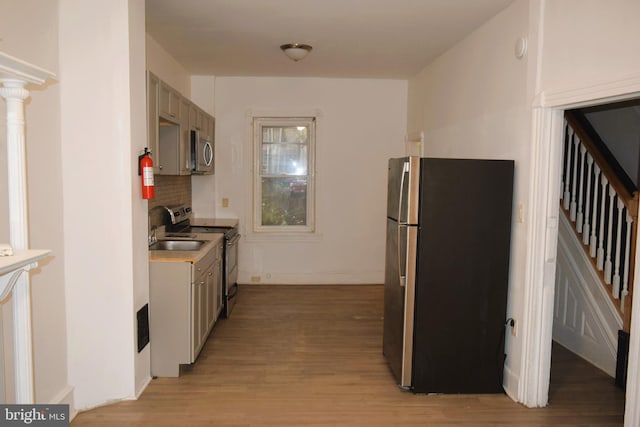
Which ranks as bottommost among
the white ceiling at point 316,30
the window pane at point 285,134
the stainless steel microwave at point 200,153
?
the stainless steel microwave at point 200,153

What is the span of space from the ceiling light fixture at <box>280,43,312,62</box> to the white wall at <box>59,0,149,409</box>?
1.76m

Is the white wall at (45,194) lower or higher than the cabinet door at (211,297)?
higher

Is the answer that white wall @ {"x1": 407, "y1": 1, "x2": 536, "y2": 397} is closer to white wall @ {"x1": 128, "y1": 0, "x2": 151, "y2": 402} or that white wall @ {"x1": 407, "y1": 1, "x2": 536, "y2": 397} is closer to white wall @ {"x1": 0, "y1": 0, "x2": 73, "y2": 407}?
white wall @ {"x1": 128, "y1": 0, "x2": 151, "y2": 402}

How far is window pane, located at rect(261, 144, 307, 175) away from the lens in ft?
21.8

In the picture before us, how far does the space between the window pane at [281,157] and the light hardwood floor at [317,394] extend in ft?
8.25

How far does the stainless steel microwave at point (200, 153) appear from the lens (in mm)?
5062

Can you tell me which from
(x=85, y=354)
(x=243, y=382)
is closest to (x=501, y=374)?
(x=243, y=382)

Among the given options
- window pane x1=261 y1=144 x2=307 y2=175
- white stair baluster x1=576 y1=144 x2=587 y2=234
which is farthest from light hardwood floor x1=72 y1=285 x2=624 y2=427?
window pane x1=261 y1=144 x2=307 y2=175

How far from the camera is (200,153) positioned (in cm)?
525

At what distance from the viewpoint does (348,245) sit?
6.72 m

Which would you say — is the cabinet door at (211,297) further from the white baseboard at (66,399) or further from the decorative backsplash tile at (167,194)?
the white baseboard at (66,399)

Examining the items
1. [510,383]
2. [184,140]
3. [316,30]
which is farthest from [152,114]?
[510,383]

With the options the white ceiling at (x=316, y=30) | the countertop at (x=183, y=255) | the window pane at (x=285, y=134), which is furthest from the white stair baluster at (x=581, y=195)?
the window pane at (x=285, y=134)

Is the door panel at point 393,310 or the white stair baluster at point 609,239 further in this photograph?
the white stair baluster at point 609,239
